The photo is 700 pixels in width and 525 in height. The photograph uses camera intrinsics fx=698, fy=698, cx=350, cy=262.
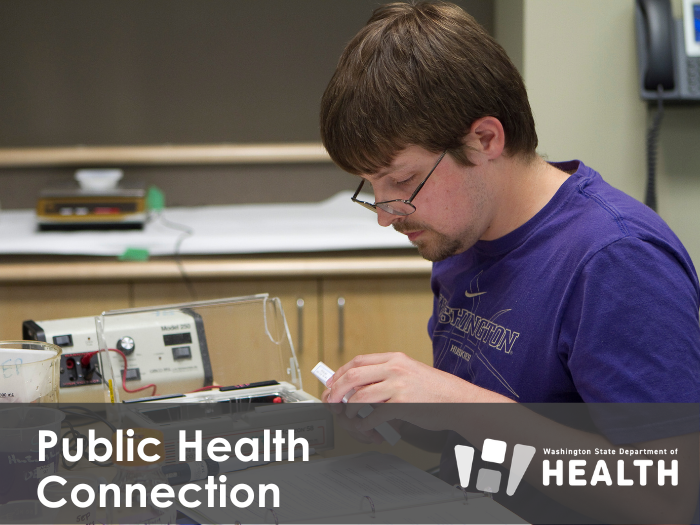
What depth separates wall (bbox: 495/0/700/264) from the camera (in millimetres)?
1838

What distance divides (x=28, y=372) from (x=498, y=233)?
681 mm

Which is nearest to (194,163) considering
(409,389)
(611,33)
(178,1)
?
(178,1)

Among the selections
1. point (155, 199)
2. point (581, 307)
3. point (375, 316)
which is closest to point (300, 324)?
point (375, 316)

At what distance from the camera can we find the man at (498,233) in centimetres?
83

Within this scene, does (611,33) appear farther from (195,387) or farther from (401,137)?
(195,387)

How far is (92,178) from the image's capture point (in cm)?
231

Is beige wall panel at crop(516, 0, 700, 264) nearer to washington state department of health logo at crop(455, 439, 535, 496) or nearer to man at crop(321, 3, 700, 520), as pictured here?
man at crop(321, 3, 700, 520)

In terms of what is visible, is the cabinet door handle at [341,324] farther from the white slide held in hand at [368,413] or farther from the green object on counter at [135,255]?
the white slide held in hand at [368,413]

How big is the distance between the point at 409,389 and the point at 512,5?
156cm

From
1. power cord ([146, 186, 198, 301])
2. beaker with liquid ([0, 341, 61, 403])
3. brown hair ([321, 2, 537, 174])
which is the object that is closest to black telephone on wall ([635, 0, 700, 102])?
brown hair ([321, 2, 537, 174])

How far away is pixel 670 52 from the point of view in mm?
1740

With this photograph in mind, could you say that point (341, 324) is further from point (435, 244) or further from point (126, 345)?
point (435, 244)

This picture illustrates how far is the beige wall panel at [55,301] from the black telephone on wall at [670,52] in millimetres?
1552

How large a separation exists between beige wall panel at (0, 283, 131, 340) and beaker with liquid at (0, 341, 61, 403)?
1.15 metres
